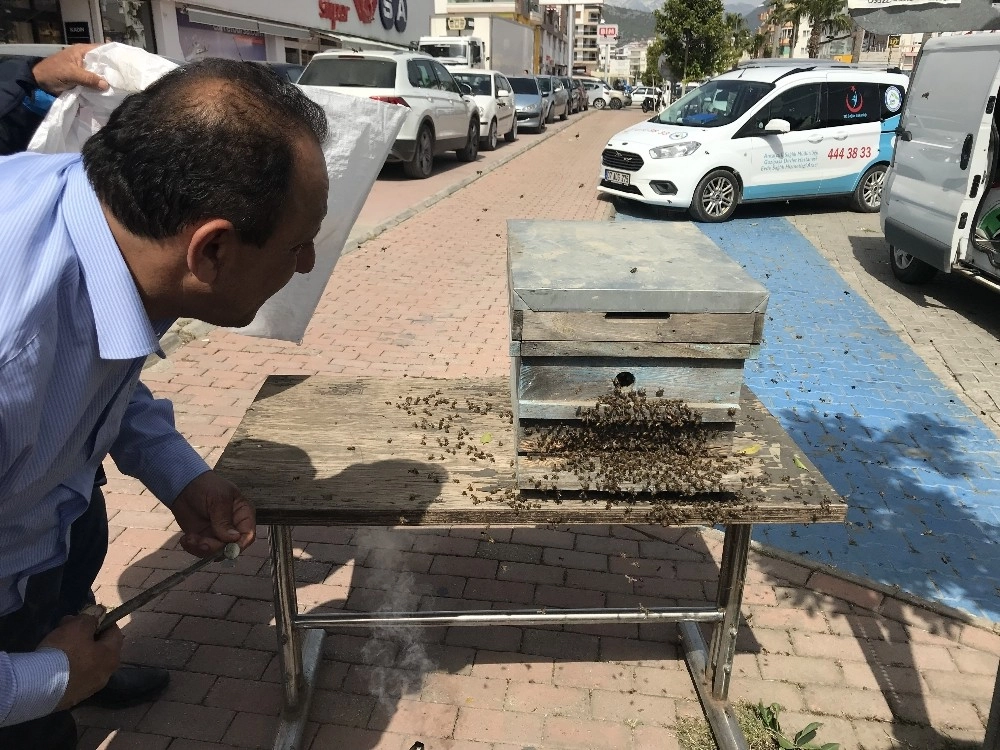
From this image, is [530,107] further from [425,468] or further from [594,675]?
[425,468]

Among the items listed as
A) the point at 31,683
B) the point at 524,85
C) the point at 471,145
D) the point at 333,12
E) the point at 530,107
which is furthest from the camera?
the point at 333,12

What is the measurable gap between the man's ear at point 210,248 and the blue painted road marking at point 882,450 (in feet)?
10.9

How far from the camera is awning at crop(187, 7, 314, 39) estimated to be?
66.8 ft

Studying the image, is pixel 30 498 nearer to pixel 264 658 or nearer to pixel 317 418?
pixel 317 418

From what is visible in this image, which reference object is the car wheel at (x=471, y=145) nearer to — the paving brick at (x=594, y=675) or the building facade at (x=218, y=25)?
the building facade at (x=218, y=25)

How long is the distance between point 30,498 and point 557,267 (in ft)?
4.68

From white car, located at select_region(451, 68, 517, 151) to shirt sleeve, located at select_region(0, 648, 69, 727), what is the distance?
17.1m

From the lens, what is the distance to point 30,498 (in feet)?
5.24

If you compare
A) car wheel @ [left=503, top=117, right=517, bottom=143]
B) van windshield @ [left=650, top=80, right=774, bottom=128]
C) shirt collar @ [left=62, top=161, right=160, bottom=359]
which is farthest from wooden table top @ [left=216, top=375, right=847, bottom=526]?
car wheel @ [left=503, top=117, right=517, bottom=143]

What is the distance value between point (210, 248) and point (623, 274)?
1.16m

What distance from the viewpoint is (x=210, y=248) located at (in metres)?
1.46

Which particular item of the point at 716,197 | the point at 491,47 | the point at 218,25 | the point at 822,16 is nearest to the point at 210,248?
the point at 716,197

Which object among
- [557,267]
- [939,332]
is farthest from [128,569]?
[939,332]

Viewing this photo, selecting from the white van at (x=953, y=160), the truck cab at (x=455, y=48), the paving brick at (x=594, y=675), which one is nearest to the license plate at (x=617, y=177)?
the white van at (x=953, y=160)
